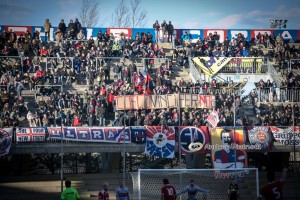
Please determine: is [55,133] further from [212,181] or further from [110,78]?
[110,78]

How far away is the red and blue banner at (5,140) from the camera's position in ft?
81.1

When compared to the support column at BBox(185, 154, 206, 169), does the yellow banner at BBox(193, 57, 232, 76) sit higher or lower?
higher

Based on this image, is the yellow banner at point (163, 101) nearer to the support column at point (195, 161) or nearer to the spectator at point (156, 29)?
the support column at point (195, 161)

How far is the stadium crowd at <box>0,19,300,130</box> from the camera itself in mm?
27734

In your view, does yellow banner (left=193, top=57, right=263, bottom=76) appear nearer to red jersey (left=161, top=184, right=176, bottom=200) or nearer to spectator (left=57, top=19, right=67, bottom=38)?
spectator (left=57, top=19, right=67, bottom=38)

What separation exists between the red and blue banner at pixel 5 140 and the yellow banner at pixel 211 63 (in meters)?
14.6

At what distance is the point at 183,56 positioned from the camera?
36000 millimetres

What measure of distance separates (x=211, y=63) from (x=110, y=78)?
698 centimetres

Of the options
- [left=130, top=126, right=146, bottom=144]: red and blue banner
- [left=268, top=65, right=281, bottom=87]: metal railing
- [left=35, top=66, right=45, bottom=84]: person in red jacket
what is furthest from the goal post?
[left=268, top=65, right=281, bottom=87]: metal railing

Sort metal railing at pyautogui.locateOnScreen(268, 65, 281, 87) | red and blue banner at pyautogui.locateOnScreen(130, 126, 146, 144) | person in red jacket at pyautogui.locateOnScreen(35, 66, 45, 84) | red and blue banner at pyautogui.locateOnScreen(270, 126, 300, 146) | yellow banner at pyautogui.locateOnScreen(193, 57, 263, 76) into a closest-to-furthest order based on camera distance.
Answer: red and blue banner at pyautogui.locateOnScreen(130, 126, 146, 144)
red and blue banner at pyautogui.locateOnScreen(270, 126, 300, 146)
person in red jacket at pyautogui.locateOnScreen(35, 66, 45, 84)
metal railing at pyautogui.locateOnScreen(268, 65, 281, 87)
yellow banner at pyautogui.locateOnScreen(193, 57, 263, 76)

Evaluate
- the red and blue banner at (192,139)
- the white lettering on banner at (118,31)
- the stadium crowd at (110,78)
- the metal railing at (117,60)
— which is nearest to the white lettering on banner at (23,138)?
the stadium crowd at (110,78)

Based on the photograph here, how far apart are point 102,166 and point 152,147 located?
4.28 metres

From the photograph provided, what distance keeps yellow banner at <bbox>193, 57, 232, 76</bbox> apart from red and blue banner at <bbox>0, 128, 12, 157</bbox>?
14569 mm

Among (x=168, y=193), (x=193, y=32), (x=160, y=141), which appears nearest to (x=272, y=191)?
(x=168, y=193)
